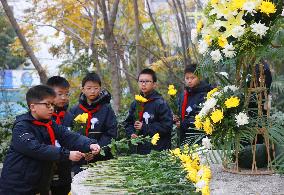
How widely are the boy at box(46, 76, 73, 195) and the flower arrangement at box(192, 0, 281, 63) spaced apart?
6.68 ft

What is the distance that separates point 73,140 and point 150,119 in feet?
4.95

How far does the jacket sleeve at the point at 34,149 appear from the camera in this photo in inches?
157

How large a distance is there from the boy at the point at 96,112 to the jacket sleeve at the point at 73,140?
0.78m

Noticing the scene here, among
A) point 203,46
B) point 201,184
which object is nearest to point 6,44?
point 203,46

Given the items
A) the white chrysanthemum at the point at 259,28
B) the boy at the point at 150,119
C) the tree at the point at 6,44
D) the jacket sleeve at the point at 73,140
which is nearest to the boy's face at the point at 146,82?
the boy at the point at 150,119

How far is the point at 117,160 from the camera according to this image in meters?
4.09

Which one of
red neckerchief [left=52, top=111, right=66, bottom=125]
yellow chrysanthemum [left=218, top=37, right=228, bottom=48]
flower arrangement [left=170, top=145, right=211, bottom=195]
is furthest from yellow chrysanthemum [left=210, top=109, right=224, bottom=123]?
red neckerchief [left=52, top=111, right=66, bottom=125]

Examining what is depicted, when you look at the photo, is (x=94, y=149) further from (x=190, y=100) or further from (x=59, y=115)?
(x=190, y=100)

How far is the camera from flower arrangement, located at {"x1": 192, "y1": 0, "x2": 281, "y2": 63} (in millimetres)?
3162

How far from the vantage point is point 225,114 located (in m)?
3.39

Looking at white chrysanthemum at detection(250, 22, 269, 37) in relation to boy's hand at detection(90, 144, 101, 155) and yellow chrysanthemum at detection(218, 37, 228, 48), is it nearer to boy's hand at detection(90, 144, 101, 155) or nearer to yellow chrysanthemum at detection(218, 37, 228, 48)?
yellow chrysanthemum at detection(218, 37, 228, 48)

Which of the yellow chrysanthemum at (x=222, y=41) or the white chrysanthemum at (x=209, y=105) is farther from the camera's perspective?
the white chrysanthemum at (x=209, y=105)

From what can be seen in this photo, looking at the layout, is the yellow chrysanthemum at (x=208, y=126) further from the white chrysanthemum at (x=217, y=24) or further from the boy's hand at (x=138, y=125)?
the boy's hand at (x=138, y=125)

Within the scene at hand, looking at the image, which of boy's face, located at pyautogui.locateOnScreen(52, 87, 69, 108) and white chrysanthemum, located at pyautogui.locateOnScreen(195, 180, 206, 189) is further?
boy's face, located at pyautogui.locateOnScreen(52, 87, 69, 108)
